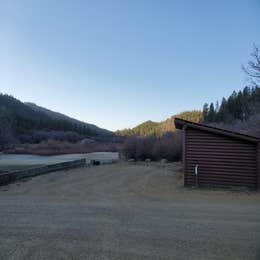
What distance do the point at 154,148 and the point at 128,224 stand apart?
19728 mm

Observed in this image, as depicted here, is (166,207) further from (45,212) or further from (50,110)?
(50,110)

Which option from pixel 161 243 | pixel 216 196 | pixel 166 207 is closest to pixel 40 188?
pixel 166 207

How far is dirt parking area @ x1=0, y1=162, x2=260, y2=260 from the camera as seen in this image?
393cm

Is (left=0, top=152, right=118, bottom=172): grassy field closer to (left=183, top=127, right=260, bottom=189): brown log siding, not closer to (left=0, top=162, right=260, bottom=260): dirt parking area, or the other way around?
(left=0, top=162, right=260, bottom=260): dirt parking area

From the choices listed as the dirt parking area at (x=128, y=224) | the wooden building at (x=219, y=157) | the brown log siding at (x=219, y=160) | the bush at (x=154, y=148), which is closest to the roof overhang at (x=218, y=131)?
the wooden building at (x=219, y=157)

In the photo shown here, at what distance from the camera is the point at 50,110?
630 ft

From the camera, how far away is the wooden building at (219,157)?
32.1 feet

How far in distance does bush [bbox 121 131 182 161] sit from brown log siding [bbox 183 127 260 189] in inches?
528

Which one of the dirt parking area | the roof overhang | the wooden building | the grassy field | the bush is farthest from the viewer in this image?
the bush

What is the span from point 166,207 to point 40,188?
515 centimetres

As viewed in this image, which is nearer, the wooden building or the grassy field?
the wooden building

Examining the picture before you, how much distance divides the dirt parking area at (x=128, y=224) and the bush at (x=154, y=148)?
14.8 meters

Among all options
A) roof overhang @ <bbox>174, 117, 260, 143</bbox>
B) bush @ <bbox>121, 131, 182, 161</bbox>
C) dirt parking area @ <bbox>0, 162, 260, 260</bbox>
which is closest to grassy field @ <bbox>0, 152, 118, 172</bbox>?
bush @ <bbox>121, 131, 182, 161</bbox>

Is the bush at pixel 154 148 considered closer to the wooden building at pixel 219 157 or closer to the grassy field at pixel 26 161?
the grassy field at pixel 26 161
